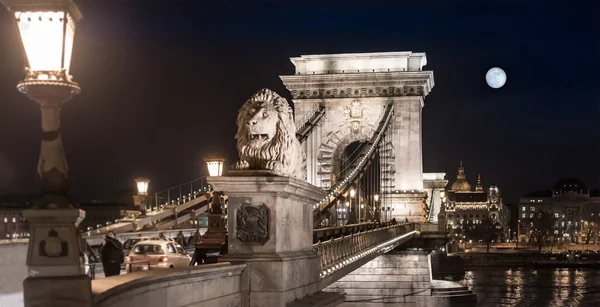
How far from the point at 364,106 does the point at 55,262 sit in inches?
2193

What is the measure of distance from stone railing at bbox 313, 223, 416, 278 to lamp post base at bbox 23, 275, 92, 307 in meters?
9.18

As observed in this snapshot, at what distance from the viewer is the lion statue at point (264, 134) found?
11852 mm

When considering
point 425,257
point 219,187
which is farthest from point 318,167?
point 219,187

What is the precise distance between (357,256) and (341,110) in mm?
38598

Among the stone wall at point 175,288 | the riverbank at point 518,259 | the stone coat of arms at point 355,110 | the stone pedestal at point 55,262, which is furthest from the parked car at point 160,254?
the riverbank at point 518,259

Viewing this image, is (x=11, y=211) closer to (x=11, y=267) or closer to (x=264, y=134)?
(x=11, y=267)

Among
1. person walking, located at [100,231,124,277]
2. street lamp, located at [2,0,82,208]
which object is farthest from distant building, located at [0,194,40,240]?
street lamp, located at [2,0,82,208]

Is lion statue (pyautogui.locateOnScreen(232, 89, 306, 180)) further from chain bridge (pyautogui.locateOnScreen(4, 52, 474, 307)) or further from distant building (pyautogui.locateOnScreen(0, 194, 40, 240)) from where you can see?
distant building (pyautogui.locateOnScreen(0, 194, 40, 240))

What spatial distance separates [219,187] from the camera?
11375 mm

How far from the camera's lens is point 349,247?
23359mm

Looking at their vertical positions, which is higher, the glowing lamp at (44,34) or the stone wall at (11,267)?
the glowing lamp at (44,34)

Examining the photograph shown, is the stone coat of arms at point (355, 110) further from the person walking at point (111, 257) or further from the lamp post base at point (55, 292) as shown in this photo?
the lamp post base at point (55, 292)

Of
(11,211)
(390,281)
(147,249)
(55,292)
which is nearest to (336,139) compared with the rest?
(390,281)

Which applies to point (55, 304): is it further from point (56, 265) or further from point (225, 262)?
point (225, 262)
